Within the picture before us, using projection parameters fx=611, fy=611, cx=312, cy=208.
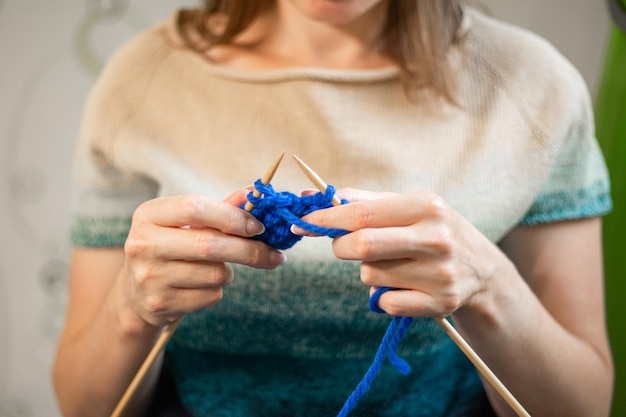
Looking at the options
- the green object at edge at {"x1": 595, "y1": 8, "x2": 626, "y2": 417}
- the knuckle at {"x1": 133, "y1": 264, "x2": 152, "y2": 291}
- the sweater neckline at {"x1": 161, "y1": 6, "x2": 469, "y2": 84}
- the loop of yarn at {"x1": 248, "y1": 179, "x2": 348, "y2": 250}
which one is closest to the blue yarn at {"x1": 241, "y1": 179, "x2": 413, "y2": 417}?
the loop of yarn at {"x1": 248, "y1": 179, "x2": 348, "y2": 250}

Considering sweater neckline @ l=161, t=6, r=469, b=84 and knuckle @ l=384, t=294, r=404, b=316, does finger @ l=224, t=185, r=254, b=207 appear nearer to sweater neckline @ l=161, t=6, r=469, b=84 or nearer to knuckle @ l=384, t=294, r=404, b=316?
knuckle @ l=384, t=294, r=404, b=316

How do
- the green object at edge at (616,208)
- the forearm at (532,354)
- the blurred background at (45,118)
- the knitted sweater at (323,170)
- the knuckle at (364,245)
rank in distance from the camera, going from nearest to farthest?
the knuckle at (364,245), the forearm at (532,354), the knitted sweater at (323,170), the green object at edge at (616,208), the blurred background at (45,118)

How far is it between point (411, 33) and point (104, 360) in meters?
0.59

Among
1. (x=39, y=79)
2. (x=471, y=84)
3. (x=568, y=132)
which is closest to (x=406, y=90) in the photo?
(x=471, y=84)

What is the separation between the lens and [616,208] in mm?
1009

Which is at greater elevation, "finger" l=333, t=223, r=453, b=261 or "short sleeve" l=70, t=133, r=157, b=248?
"finger" l=333, t=223, r=453, b=261

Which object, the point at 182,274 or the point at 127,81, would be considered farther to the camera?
the point at 127,81

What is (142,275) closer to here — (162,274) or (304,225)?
(162,274)

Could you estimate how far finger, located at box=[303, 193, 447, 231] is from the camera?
0.53 metres

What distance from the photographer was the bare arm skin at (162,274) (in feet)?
1.83

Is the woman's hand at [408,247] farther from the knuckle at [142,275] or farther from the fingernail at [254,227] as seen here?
the knuckle at [142,275]

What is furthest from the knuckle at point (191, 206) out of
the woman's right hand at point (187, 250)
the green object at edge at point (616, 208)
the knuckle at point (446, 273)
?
the green object at edge at point (616, 208)

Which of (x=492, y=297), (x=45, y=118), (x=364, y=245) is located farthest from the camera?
(x=45, y=118)

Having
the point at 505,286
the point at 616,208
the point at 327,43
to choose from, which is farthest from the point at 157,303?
the point at 616,208
